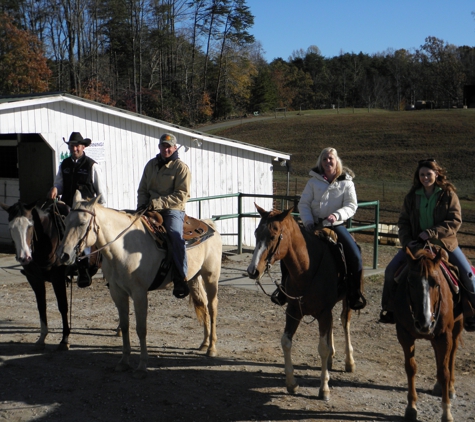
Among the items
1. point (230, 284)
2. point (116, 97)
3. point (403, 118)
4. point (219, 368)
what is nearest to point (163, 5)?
point (116, 97)

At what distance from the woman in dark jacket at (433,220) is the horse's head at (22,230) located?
3.69 m

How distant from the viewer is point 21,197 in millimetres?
15188

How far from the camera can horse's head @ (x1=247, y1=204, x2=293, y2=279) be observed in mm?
4934

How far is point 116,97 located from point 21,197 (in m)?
37.5

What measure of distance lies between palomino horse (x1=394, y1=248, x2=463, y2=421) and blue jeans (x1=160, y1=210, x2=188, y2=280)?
2.30 metres

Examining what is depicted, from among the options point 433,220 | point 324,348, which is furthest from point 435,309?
point 324,348

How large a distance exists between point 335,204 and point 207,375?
219cm

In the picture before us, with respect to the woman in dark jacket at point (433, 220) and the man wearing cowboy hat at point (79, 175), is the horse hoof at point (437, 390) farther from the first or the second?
the man wearing cowboy hat at point (79, 175)

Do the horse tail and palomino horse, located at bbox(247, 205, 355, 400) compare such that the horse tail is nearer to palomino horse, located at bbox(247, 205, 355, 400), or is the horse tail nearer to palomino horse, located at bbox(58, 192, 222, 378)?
palomino horse, located at bbox(58, 192, 222, 378)

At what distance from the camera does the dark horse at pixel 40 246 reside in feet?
20.7

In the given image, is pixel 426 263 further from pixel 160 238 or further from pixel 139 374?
pixel 139 374

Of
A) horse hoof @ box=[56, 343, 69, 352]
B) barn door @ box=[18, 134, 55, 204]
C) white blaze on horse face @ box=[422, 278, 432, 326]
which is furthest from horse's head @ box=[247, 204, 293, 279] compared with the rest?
barn door @ box=[18, 134, 55, 204]

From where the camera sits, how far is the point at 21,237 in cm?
627

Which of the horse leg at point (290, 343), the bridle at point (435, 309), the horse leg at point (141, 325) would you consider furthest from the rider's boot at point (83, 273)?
the bridle at point (435, 309)
